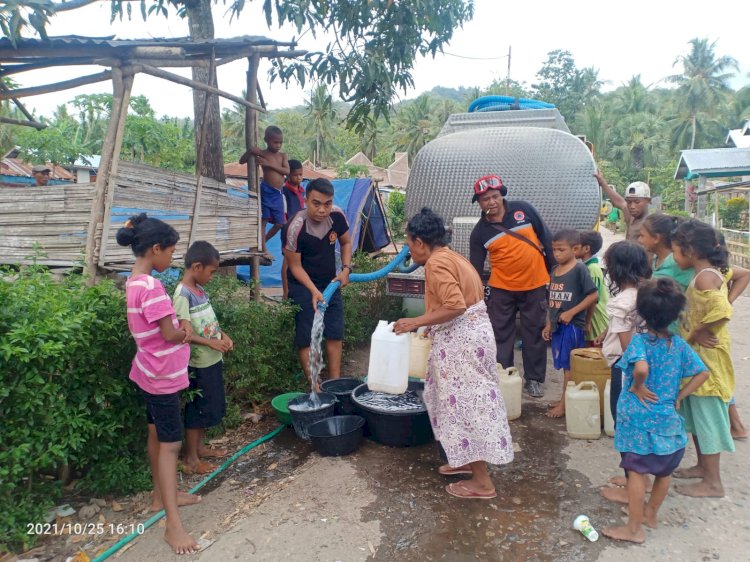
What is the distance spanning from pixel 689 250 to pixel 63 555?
3756mm

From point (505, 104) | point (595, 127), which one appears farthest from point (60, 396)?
point (595, 127)

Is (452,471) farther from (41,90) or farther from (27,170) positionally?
(27,170)

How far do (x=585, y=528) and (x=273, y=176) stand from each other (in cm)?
500

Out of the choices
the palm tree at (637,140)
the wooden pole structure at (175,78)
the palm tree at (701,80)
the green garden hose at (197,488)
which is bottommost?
the green garden hose at (197,488)

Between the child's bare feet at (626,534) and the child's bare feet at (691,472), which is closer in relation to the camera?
the child's bare feet at (626,534)

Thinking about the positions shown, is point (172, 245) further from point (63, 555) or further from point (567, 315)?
point (567, 315)

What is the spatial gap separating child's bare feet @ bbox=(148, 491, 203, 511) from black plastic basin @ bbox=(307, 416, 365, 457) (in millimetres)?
844

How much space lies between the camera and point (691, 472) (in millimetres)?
3334

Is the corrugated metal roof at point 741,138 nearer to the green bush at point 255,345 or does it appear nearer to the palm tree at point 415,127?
the palm tree at point 415,127

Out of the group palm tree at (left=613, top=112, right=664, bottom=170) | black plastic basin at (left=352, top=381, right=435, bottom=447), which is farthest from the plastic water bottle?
palm tree at (left=613, top=112, right=664, bottom=170)

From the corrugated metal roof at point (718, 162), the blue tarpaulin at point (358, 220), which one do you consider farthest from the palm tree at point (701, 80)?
the blue tarpaulin at point (358, 220)

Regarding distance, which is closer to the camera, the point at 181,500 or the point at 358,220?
the point at 181,500

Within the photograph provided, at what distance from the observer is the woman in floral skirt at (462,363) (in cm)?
297

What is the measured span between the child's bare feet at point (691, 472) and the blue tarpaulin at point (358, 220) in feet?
21.9
